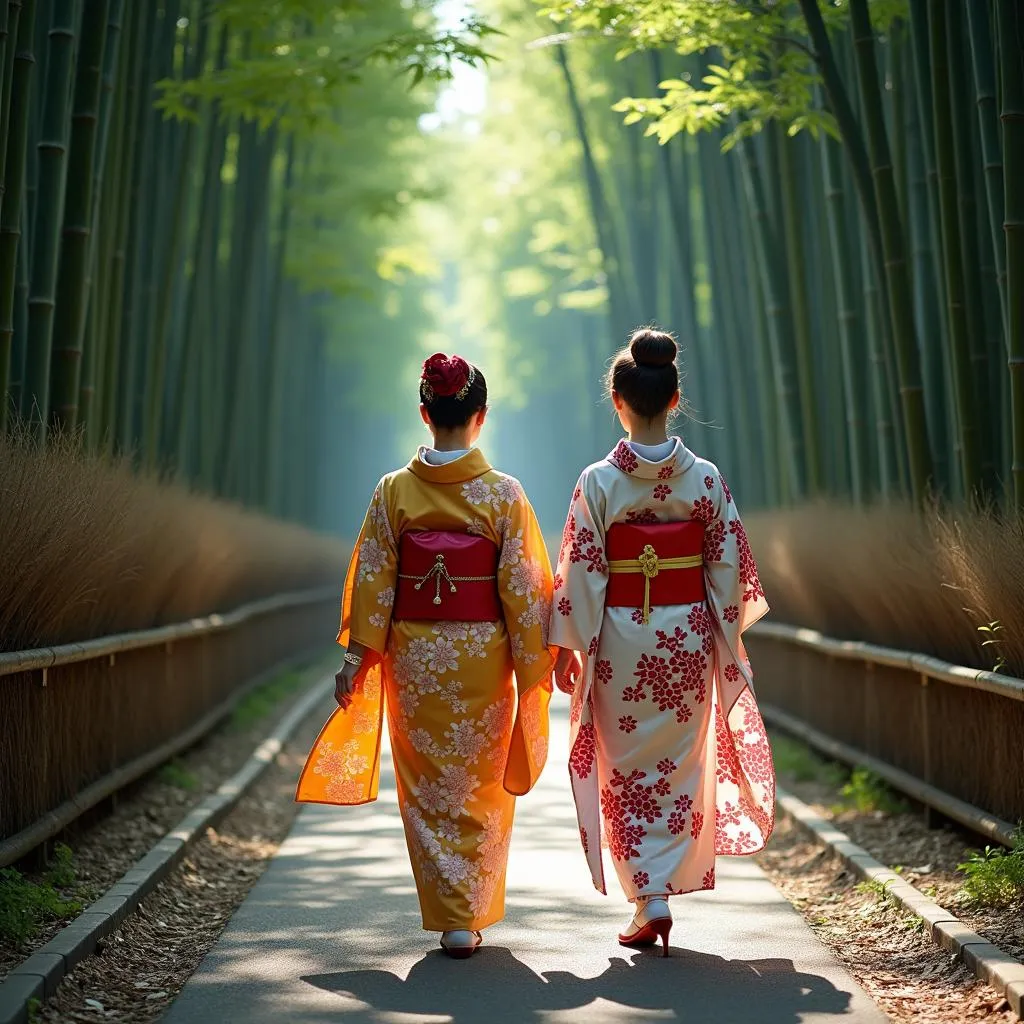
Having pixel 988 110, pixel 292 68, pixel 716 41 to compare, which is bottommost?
pixel 988 110

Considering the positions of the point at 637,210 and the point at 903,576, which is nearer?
the point at 903,576

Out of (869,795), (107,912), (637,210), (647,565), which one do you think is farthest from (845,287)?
(637,210)

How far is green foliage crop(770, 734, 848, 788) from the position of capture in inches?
300

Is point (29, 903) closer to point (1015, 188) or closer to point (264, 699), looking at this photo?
point (1015, 188)

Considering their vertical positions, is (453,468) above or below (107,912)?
above

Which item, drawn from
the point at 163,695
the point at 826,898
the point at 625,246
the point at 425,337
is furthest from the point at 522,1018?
the point at 425,337

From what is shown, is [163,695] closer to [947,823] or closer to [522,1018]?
[947,823]

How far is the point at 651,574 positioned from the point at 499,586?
42 centimetres

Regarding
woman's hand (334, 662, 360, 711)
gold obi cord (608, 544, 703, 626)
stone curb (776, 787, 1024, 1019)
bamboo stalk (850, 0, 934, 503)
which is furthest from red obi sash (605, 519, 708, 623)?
bamboo stalk (850, 0, 934, 503)

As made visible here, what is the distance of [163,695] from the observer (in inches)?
289

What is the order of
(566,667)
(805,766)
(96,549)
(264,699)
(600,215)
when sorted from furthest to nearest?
(600,215), (264,699), (805,766), (96,549), (566,667)

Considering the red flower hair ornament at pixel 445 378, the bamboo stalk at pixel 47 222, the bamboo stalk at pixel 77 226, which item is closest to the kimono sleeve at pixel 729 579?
the red flower hair ornament at pixel 445 378

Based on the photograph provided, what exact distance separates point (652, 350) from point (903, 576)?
2200mm

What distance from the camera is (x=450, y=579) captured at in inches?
171
